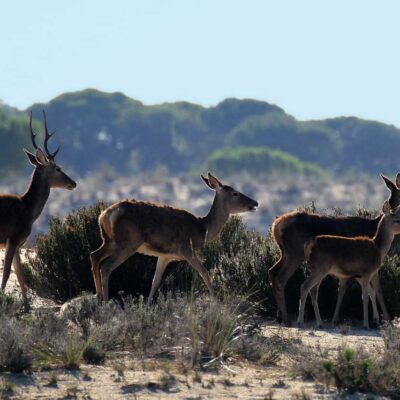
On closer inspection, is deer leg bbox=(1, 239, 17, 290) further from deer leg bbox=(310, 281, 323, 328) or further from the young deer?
deer leg bbox=(310, 281, 323, 328)

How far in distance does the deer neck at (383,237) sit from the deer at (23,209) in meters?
4.61

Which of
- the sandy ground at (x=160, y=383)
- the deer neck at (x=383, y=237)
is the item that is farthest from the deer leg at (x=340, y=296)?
the sandy ground at (x=160, y=383)

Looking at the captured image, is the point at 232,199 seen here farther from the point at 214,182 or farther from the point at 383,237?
the point at 383,237

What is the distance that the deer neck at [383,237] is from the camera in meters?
16.8

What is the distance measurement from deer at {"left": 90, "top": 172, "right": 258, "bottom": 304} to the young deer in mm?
1310

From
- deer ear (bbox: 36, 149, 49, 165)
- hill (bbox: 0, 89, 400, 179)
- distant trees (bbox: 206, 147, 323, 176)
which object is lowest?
deer ear (bbox: 36, 149, 49, 165)

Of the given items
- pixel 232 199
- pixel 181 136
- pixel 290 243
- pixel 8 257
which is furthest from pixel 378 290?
pixel 181 136

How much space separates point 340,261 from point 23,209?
14.6 ft

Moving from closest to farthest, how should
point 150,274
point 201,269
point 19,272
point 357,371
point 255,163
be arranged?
point 357,371
point 201,269
point 19,272
point 150,274
point 255,163

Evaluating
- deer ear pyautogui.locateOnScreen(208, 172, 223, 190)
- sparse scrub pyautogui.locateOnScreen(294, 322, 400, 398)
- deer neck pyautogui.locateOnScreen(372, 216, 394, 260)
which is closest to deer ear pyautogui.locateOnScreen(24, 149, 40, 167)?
deer ear pyautogui.locateOnScreen(208, 172, 223, 190)

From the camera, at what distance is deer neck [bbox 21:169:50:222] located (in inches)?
699

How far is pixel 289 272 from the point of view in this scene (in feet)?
54.5

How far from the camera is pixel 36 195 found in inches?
709

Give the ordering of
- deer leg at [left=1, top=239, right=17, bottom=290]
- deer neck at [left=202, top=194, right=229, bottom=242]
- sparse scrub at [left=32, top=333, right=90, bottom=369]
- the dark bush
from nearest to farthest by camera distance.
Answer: sparse scrub at [left=32, top=333, right=90, bottom=369], deer leg at [left=1, top=239, right=17, bottom=290], the dark bush, deer neck at [left=202, top=194, right=229, bottom=242]
